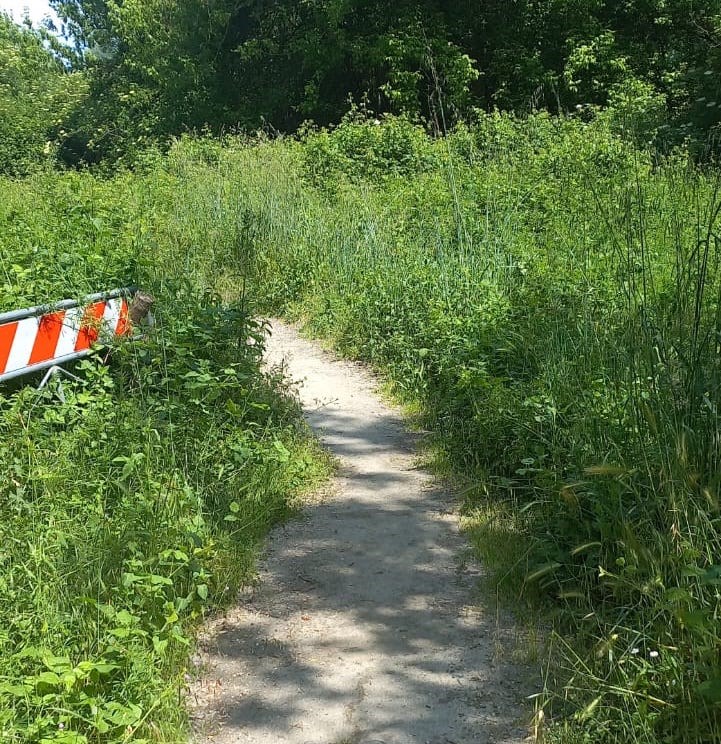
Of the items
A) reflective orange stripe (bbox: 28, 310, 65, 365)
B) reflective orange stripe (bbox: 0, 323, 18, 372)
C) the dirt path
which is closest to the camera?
the dirt path

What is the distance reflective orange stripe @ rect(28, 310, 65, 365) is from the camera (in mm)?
5141

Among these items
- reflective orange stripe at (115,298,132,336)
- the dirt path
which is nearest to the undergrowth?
the dirt path

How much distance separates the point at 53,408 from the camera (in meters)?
5.13

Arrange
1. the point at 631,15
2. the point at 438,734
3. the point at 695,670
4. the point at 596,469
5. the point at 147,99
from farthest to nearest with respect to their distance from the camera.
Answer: the point at 147,99
the point at 631,15
the point at 596,469
the point at 438,734
the point at 695,670

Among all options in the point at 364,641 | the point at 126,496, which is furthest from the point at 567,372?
the point at 126,496

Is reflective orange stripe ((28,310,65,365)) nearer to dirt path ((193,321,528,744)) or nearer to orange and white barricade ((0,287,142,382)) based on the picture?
orange and white barricade ((0,287,142,382))

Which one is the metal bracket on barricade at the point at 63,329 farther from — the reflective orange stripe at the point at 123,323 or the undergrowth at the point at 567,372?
the undergrowth at the point at 567,372

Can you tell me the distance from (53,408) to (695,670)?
12.5 ft

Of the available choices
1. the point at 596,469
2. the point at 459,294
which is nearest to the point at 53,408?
the point at 596,469

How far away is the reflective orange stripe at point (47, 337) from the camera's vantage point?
5141mm

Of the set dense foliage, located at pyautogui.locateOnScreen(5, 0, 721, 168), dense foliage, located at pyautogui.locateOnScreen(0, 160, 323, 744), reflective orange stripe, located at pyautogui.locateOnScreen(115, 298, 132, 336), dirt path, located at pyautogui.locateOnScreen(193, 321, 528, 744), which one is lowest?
dirt path, located at pyautogui.locateOnScreen(193, 321, 528, 744)

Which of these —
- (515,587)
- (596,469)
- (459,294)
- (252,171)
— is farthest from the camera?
(252,171)

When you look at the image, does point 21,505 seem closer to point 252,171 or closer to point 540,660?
point 540,660

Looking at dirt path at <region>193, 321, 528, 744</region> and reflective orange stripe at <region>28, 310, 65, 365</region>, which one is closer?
dirt path at <region>193, 321, 528, 744</region>
